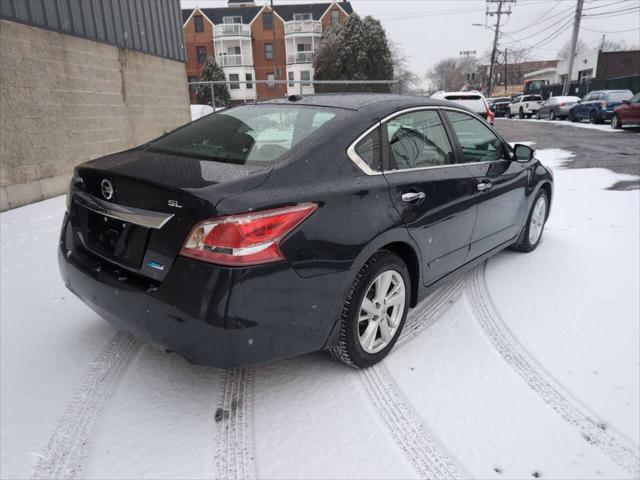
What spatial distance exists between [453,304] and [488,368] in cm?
91

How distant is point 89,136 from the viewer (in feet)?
27.9

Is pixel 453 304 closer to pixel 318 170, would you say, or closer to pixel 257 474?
pixel 318 170

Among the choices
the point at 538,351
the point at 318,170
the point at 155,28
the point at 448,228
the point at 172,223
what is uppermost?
the point at 155,28

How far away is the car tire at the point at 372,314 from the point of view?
2.61 meters

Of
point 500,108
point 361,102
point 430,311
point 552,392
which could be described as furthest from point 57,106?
point 500,108

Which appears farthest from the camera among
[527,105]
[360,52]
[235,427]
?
[360,52]

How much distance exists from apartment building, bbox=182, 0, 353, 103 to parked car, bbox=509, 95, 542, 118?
64.9 feet

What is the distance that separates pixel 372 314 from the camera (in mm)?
2787

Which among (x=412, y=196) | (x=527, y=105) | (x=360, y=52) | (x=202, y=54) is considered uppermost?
(x=202, y=54)

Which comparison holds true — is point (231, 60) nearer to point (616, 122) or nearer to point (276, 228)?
point (616, 122)

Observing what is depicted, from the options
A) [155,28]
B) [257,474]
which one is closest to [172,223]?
[257,474]

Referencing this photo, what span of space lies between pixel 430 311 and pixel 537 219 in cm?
197

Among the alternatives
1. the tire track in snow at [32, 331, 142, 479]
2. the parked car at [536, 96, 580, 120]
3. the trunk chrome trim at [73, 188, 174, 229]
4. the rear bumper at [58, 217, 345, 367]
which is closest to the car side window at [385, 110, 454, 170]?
the rear bumper at [58, 217, 345, 367]

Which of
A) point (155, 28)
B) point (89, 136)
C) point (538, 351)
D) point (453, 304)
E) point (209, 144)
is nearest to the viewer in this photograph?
point (209, 144)
